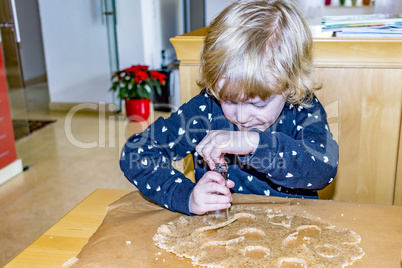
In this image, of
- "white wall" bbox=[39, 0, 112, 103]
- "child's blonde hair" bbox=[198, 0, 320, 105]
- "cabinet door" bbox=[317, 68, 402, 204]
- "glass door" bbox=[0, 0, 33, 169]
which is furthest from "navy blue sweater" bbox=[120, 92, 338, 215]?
"white wall" bbox=[39, 0, 112, 103]

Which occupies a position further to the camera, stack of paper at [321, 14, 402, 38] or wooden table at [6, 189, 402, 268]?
stack of paper at [321, 14, 402, 38]

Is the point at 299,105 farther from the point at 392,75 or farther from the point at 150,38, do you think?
the point at 150,38

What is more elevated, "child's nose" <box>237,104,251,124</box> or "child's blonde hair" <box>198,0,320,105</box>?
"child's blonde hair" <box>198,0,320,105</box>

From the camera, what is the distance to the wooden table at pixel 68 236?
65cm

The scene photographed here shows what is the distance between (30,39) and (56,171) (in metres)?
2.87

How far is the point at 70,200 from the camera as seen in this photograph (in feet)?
7.52

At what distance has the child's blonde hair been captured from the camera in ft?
2.62

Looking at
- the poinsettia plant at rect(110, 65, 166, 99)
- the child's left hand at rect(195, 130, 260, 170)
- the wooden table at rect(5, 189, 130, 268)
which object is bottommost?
the poinsettia plant at rect(110, 65, 166, 99)

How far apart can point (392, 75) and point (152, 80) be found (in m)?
2.69

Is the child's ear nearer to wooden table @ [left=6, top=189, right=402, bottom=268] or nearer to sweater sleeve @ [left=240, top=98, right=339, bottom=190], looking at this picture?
sweater sleeve @ [left=240, top=98, right=339, bottom=190]

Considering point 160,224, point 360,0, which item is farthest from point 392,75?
point 360,0

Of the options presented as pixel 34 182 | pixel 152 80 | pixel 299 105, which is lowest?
pixel 34 182

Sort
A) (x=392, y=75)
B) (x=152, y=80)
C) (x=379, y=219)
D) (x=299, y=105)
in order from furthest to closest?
1. (x=152, y=80)
2. (x=392, y=75)
3. (x=299, y=105)
4. (x=379, y=219)

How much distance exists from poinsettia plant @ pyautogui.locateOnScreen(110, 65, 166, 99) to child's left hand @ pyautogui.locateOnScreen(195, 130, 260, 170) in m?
2.81
